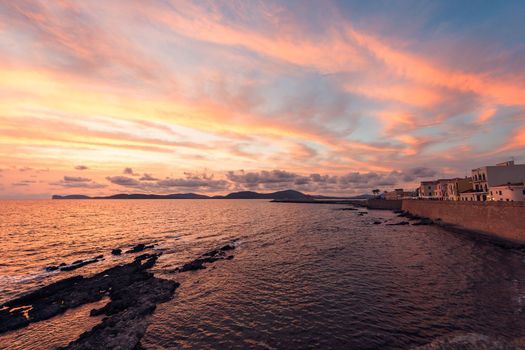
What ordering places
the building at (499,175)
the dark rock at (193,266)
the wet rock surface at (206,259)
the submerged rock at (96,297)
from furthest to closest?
the building at (499,175) → the wet rock surface at (206,259) → the dark rock at (193,266) → the submerged rock at (96,297)

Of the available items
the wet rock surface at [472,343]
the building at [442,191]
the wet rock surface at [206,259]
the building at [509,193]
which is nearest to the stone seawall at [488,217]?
Answer: the building at [509,193]

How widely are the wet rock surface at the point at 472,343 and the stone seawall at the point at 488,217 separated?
35.0 m

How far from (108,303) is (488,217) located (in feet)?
196

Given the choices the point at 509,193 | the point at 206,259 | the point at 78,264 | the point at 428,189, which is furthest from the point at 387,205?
the point at 78,264

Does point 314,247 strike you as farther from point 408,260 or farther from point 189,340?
point 189,340

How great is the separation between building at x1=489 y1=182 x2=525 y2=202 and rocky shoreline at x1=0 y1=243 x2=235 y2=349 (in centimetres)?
6827

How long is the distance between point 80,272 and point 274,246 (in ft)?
92.9

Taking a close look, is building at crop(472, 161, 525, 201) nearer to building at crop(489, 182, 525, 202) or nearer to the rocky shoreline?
building at crop(489, 182, 525, 202)

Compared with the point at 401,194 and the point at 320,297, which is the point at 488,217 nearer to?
the point at 320,297

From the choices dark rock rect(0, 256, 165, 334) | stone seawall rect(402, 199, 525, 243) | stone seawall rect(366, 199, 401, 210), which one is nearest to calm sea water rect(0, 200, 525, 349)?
dark rock rect(0, 256, 165, 334)

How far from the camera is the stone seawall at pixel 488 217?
3916 cm

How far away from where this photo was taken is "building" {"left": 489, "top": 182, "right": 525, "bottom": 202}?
2183 inches

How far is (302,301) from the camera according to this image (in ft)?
69.5

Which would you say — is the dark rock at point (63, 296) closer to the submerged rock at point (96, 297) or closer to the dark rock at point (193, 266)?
the submerged rock at point (96, 297)
